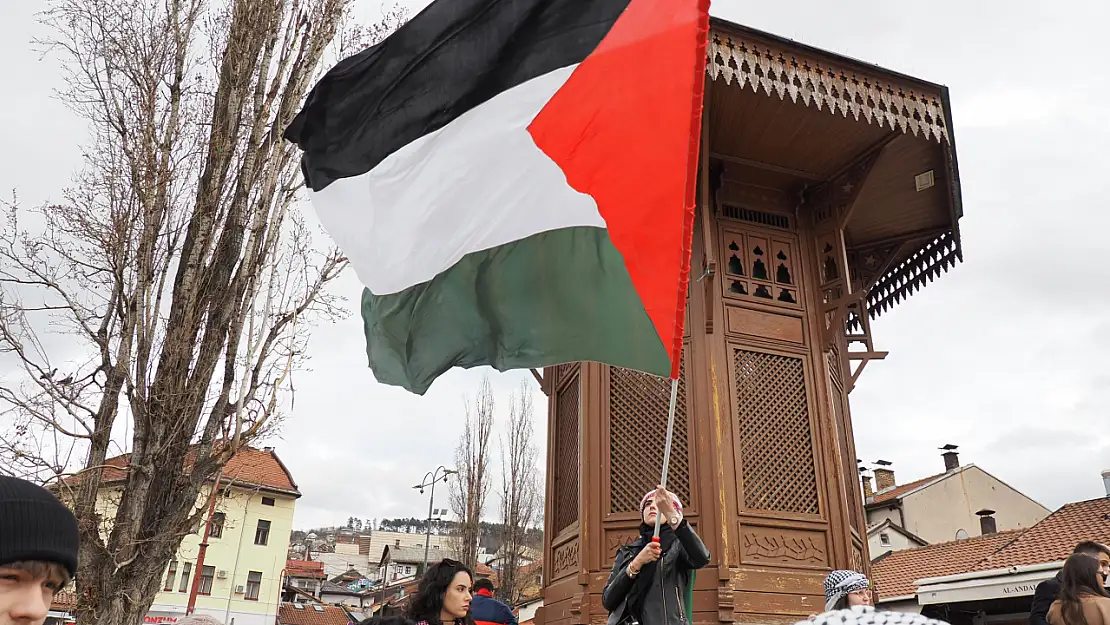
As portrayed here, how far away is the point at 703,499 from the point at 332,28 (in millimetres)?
7985

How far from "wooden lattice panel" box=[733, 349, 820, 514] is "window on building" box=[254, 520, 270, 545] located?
116ft

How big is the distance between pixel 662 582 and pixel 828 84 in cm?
537

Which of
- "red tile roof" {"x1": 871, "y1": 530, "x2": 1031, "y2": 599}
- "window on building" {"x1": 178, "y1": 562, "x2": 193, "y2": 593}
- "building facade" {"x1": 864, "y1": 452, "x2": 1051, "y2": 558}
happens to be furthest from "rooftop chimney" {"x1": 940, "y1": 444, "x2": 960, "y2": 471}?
"window on building" {"x1": 178, "y1": 562, "x2": 193, "y2": 593}

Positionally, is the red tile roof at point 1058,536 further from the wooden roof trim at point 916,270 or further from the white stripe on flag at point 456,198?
the white stripe on flag at point 456,198

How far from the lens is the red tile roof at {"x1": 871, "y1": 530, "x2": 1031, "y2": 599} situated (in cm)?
1908

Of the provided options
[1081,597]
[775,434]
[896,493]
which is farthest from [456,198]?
[896,493]

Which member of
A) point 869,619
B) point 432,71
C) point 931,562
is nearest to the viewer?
point 869,619

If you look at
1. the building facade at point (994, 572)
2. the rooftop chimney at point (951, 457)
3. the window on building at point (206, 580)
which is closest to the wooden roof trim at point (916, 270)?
the building facade at point (994, 572)

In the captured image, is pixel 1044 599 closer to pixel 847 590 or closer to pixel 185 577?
pixel 847 590

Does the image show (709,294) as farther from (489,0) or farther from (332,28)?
(332,28)

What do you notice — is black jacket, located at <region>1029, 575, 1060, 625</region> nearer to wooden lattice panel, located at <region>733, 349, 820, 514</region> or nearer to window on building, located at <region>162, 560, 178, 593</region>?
wooden lattice panel, located at <region>733, 349, 820, 514</region>

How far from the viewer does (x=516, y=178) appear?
13.4 feet

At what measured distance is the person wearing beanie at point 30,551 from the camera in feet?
4.02

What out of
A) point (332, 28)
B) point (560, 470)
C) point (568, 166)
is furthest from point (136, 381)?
point (568, 166)
